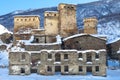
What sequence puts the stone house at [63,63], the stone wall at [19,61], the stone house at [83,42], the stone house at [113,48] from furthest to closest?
the stone house at [113,48] → the stone house at [83,42] → the stone wall at [19,61] → the stone house at [63,63]

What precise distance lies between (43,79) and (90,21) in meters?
21.2

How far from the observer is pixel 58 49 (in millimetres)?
51000

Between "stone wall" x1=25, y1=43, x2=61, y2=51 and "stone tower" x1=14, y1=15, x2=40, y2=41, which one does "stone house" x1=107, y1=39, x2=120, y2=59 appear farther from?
"stone tower" x1=14, y1=15, x2=40, y2=41

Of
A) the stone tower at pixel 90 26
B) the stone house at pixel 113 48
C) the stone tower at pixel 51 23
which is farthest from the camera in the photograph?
the stone tower at pixel 90 26

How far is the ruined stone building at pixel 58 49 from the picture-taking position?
4662cm

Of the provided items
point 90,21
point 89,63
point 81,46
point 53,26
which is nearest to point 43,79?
point 89,63

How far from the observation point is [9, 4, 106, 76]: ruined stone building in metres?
46.6

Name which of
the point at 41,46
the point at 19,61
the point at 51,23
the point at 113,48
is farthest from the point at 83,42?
the point at 19,61

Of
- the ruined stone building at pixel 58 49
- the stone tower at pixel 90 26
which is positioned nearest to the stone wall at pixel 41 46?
the ruined stone building at pixel 58 49

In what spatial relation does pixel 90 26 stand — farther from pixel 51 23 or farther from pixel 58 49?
pixel 58 49

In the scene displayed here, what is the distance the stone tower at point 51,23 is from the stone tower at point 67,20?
799mm

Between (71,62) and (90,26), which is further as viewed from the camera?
(90,26)

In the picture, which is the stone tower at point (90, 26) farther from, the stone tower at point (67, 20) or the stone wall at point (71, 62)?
the stone wall at point (71, 62)

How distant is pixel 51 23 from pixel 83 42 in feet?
21.3
